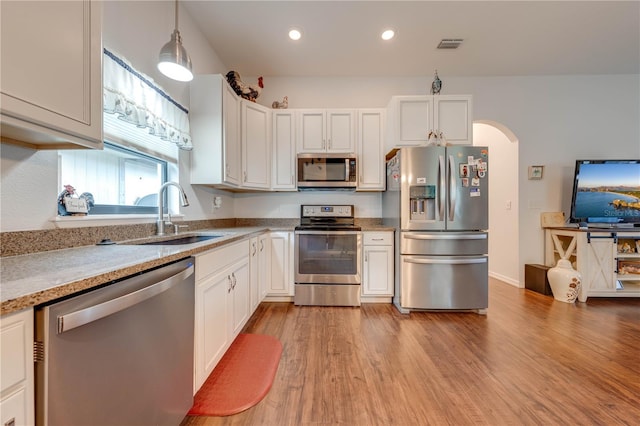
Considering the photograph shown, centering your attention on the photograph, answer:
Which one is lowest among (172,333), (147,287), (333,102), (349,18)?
(172,333)

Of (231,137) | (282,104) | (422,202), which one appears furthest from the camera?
(282,104)

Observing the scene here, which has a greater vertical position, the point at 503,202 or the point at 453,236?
the point at 503,202

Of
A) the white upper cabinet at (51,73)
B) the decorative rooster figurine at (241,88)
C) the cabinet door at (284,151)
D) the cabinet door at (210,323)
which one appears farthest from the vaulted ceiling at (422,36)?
the cabinet door at (210,323)

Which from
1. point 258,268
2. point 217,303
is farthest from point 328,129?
point 217,303

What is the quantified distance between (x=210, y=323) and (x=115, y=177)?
1139mm

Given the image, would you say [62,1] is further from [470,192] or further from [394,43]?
[470,192]

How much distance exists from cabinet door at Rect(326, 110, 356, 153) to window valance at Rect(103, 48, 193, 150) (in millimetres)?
1627

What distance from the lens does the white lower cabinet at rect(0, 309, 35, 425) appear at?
532mm

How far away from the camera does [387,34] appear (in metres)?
2.59

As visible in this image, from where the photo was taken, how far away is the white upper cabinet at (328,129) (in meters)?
3.10

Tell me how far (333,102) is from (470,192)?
6.69 feet

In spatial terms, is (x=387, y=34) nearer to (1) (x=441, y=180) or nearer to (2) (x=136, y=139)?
(1) (x=441, y=180)

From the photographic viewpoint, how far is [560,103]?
3.44 meters

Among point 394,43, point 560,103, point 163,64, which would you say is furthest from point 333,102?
point 560,103
